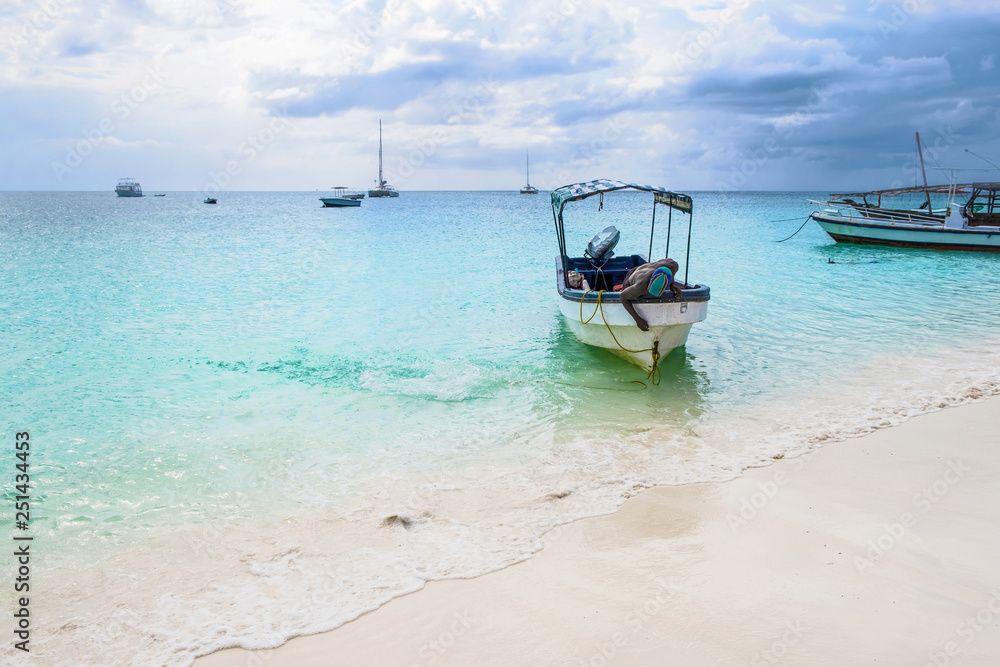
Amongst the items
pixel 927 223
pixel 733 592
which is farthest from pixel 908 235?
pixel 733 592

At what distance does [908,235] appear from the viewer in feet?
85.7

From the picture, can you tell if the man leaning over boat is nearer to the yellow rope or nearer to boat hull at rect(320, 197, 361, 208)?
the yellow rope

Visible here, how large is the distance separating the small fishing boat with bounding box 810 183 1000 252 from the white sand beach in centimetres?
2454

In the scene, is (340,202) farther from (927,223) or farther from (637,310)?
(637,310)

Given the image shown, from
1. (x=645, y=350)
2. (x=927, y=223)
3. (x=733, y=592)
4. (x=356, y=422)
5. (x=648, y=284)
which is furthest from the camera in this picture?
(x=927, y=223)

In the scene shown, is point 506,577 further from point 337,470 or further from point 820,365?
point 820,365

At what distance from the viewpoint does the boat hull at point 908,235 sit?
2447 centimetres

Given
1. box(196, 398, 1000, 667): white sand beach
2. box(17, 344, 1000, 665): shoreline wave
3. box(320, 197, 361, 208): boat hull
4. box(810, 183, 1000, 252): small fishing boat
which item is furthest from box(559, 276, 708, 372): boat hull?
box(320, 197, 361, 208): boat hull

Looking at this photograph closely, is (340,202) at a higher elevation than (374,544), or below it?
higher

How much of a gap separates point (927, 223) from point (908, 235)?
0.92m

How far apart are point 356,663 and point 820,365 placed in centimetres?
883

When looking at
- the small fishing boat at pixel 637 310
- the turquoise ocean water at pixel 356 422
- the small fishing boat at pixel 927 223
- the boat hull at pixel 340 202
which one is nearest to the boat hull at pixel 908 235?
the small fishing boat at pixel 927 223

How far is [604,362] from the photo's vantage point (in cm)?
997

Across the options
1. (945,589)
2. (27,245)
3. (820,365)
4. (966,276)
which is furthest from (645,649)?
(27,245)
